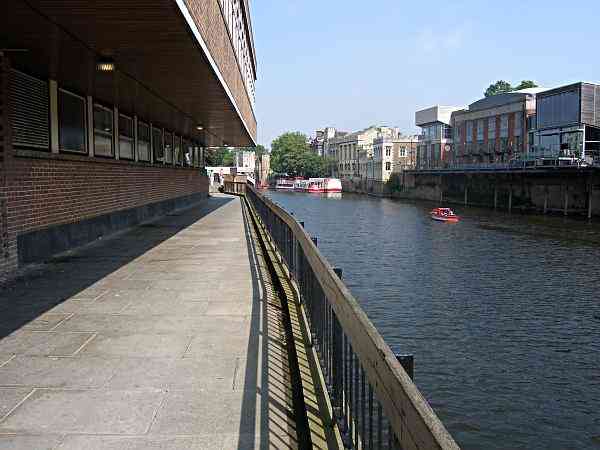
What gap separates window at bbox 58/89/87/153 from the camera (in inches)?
508

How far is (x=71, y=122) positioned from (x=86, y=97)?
1243 mm

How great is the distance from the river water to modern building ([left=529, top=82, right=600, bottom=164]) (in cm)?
2969

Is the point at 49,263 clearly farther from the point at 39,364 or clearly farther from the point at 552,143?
the point at 552,143

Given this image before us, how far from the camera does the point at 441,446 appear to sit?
1.89 metres

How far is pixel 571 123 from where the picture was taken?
57.6 meters

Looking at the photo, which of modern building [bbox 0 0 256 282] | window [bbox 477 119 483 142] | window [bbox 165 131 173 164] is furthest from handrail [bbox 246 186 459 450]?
window [bbox 477 119 483 142]

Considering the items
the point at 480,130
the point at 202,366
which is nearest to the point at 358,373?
the point at 202,366

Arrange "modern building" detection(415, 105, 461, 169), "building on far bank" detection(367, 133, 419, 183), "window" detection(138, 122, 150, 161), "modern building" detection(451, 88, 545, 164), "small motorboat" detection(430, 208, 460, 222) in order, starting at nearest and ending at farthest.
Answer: "window" detection(138, 122, 150, 161)
"small motorboat" detection(430, 208, 460, 222)
"modern building" detection(451, 88, 545, 164)
"modern building" detection(415, 105, 461, 169)
"building on far bank" detection(367, 133, 419, 183)

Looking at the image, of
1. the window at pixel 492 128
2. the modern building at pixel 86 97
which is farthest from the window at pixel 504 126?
the modern building at pixel 86 97

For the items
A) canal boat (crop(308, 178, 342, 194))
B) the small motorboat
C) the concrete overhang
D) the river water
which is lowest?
the river water

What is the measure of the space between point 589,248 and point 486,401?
2163 centimetres

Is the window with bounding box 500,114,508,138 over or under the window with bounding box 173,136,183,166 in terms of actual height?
over

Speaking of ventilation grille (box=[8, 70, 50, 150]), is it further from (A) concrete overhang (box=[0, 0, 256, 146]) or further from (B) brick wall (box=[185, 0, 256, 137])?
(B) brick wall (box=[185, 0, 256, 137])

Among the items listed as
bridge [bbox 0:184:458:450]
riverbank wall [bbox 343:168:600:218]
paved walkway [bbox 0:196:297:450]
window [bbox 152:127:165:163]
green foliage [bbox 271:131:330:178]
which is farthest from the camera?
green foliage [bbox 271:131:330:178]
